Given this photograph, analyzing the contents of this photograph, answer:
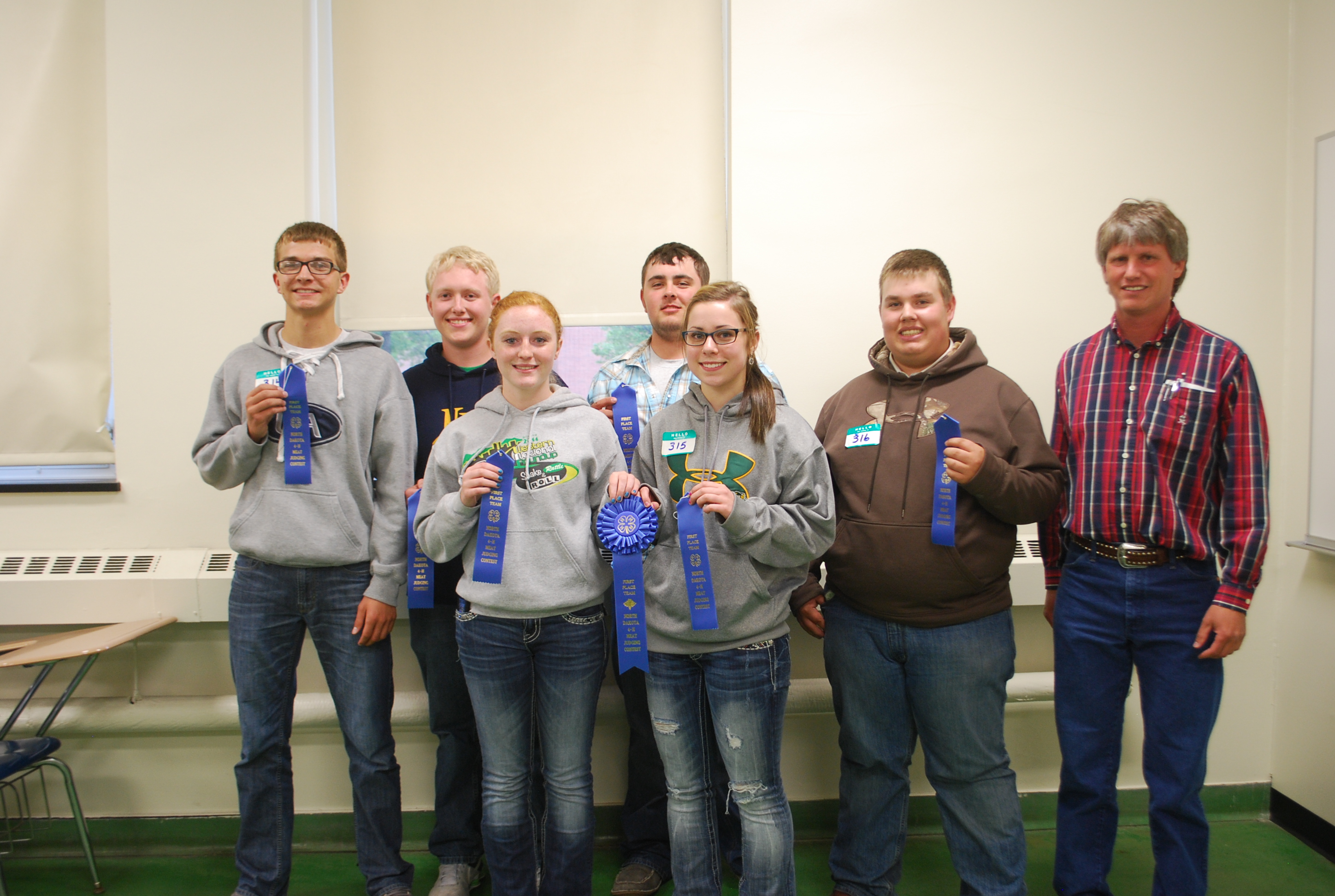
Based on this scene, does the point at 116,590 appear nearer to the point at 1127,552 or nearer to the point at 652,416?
the point at 652,416

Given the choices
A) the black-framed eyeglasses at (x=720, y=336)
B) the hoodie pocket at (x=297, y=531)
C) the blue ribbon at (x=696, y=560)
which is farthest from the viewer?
the hoodie pocket at (x=297, y=531)

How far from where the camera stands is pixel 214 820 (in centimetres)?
244

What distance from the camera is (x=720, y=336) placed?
1650mm

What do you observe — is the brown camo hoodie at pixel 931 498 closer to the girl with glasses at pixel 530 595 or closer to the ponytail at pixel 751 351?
the ponytail at pixel 751 351

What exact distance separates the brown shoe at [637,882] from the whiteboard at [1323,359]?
2375 mm

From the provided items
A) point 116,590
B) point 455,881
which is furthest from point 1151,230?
point 116,590

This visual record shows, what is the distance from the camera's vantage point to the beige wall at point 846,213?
8.04ft

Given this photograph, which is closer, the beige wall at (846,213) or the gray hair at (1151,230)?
the gray hair at (1151,230)

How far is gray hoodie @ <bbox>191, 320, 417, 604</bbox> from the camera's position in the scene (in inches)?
73.5

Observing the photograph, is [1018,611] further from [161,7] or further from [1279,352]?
[161,7]

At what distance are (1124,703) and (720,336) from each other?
56.2 inches

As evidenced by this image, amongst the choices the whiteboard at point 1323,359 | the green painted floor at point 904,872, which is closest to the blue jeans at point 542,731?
the green painted floor at point 904,872

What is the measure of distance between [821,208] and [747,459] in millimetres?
1260

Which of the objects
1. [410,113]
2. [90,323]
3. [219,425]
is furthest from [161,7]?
[219,425]
